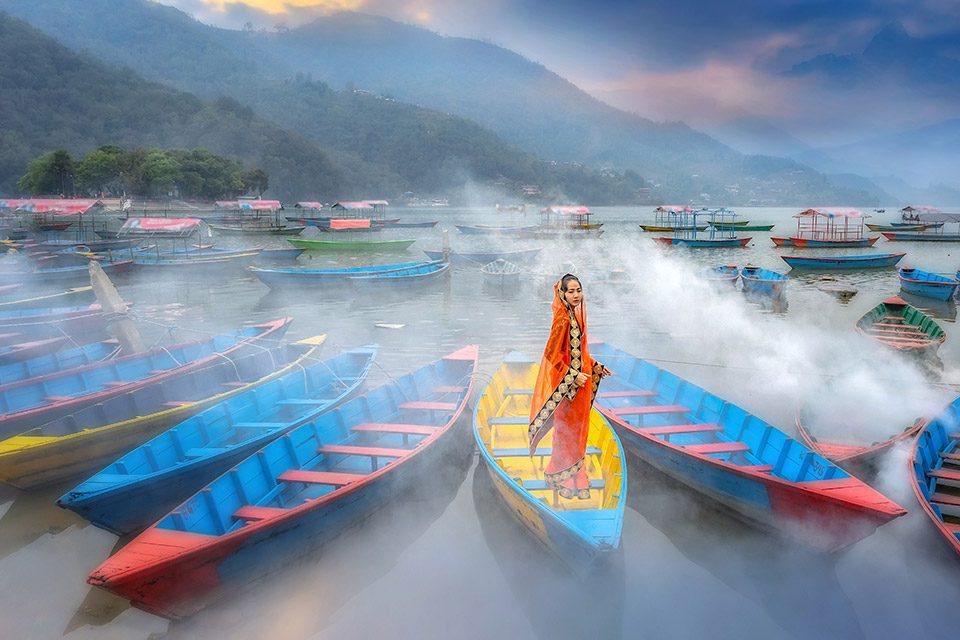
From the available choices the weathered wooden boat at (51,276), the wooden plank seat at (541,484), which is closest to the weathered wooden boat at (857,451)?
the wooden plank seat at (541,484)

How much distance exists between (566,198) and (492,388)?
157m

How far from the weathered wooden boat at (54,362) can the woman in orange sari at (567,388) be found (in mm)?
9837

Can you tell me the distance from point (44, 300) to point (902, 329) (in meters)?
27.3

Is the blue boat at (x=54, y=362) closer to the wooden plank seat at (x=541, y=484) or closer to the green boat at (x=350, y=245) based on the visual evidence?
the wooden plank seat at (x=541, y=484)

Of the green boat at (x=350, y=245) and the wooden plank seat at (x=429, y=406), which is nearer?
the wooden plank seat at (x=429, y=406)

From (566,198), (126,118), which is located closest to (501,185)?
(566,198)

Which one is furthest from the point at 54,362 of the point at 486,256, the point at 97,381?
the point at 486,256

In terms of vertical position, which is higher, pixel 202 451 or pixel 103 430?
pixel 103 430

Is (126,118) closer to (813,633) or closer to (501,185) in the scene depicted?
(501,185)

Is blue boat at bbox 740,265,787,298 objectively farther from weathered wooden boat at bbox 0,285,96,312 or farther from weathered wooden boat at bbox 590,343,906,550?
weathered wooden boat at bbox 0,285,96,312

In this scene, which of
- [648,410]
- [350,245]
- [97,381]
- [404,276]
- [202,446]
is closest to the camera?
[202,446]

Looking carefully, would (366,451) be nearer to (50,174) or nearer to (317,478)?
(317,478)

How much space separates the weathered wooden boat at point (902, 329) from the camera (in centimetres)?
1232

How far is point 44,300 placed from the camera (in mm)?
20141
